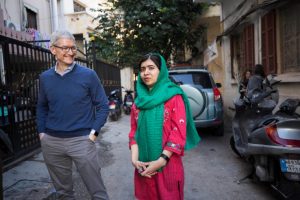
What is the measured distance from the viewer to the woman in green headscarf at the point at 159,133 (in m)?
2.26

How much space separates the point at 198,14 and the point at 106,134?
7.88m

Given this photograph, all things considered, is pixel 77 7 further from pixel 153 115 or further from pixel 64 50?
pixel 153 115

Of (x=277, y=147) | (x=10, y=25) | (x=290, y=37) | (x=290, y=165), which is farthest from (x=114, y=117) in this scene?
(x=290, y=165)

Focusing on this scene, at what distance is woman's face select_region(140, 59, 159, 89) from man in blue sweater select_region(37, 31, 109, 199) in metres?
0.75

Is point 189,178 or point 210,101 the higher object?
point 210,101

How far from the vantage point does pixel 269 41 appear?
Answer: 770 centimetres

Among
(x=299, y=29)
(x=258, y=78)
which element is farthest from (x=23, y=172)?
(x=299, y=29)

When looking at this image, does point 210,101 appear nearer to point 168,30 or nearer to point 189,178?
point 189,178

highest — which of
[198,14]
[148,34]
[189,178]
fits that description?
[198,14]

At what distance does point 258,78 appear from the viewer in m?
6.17

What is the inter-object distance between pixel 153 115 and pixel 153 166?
1.14ft

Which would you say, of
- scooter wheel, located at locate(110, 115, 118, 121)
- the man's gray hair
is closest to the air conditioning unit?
scooter wheel, located at locate(110, 115, 118, 121)

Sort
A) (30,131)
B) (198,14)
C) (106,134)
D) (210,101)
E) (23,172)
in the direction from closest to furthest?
(23,172) < (30,131) < (210,101) < (106,134) < (198,14)

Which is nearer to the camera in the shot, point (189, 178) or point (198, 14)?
point (189, 178)
